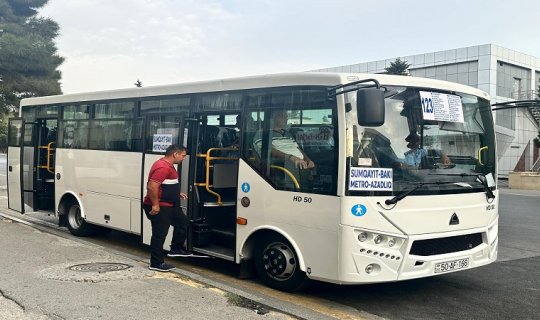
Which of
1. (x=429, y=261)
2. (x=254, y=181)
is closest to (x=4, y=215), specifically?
(x=254, y=181)

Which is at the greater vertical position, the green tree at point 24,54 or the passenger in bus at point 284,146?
the green tree at point 24,54

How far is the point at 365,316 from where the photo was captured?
5422 mm

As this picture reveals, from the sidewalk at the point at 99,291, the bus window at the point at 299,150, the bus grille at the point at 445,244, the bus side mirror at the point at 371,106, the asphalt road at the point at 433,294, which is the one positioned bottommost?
the asphalt road at the point at 433,294

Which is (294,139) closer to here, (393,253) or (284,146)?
(284,146)

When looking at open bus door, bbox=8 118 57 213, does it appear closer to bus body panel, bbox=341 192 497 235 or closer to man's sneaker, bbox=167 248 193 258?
man's sneaker, bbox=167 248 193 258

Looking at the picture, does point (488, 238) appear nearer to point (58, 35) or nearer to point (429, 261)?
point (429, 261)

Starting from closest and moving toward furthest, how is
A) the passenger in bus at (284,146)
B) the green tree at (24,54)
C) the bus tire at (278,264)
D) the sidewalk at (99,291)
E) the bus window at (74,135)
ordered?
1. the sidewalk at (99,291)
2. the passenger in bus at (284,146)
3. the bus tire at (278,264)
4. the bus window at (74,135)
5. the green tree at (24,54)

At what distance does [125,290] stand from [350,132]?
308cm

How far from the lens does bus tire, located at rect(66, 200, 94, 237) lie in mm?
9641

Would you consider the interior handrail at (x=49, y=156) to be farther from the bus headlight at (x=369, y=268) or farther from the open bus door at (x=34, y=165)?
the bus headlight at (x=369, y=268)

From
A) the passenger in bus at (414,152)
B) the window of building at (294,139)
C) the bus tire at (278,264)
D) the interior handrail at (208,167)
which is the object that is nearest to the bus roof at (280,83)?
the window of building at (294,139)

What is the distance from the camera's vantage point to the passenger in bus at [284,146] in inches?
231

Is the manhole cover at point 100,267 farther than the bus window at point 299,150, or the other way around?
the manhole cover at point 100,267

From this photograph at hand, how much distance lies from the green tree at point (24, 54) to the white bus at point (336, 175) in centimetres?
1675
